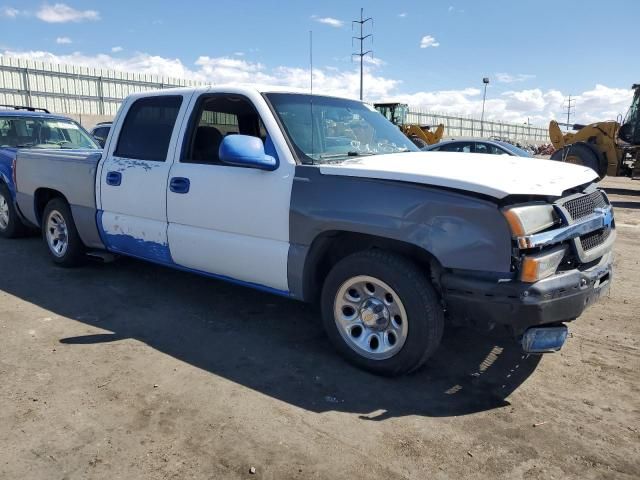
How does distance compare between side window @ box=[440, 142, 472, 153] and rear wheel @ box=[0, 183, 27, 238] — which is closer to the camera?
rear wheel @ box=[0, 183, 27, 238]

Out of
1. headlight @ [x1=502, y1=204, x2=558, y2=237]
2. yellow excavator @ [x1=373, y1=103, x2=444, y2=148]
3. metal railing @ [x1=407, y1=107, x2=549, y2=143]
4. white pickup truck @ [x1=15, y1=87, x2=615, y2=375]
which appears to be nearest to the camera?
headlight @ [x1=502, y1=204, x2=558, y2=237]

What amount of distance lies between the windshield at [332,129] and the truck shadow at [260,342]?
147 centimetres

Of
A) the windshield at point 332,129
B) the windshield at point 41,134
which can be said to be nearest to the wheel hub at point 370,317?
the windshield at point 332,129

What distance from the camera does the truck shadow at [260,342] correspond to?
3254mm

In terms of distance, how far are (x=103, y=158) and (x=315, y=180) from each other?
2662 millimetres

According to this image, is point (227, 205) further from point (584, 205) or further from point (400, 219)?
point (584, 205)

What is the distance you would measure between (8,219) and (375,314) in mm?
6149

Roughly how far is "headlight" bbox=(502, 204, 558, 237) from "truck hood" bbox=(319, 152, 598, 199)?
0.29 feet

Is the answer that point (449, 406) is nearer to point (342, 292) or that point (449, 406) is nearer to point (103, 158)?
point (342, 292)

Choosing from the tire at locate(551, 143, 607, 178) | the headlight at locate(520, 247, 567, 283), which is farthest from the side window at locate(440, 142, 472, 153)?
the headlight at locate(520, 247, 567, 283)

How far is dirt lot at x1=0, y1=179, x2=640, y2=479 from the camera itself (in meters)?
2.60

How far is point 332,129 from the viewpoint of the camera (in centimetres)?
423

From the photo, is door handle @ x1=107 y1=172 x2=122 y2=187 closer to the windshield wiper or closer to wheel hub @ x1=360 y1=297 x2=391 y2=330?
the windshield wiper

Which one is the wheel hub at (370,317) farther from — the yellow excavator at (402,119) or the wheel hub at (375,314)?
the yellow excavator at (402,119)
